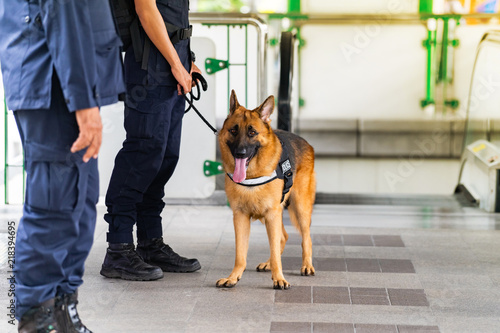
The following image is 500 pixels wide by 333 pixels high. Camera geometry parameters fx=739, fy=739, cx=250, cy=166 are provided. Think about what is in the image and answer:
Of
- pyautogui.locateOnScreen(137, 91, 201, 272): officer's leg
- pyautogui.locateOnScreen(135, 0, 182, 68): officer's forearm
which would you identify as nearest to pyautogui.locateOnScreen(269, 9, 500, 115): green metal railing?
pyautogui.locateOnScreen(137, 91, 201, 272): officer's leg

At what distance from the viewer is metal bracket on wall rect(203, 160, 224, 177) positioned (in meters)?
5.36

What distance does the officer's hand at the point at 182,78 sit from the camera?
3.30 meters

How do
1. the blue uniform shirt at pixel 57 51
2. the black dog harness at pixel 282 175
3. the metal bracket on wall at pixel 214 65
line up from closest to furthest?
1. the blue uniform shirt at pixel 57 51
2. the black dog harness at pixel 282 175
3. the metal bracket on wall at pixel 214 65

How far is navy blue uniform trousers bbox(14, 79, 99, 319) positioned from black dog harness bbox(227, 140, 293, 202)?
1.14m

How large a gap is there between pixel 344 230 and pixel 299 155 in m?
1.02

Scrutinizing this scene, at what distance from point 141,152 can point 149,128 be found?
0.13 m

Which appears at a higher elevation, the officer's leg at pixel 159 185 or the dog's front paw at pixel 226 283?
the officer's leg at pixel 159 185

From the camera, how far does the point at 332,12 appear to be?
9078mm

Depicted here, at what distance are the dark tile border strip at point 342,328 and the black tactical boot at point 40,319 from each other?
81 cm

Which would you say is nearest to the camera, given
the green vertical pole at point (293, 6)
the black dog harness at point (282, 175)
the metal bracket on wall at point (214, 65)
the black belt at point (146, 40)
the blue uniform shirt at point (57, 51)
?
the blue uniform shirt at point (57, 51)

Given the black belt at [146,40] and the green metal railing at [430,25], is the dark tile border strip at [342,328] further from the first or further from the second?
the green metal railing at [430,25]

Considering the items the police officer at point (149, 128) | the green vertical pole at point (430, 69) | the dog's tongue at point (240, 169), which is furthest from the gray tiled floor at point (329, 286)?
the green vertical pole at point (430, 69)

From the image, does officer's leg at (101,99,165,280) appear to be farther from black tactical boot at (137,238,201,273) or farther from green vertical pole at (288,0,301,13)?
green vertical pole at (288,0,301,13)

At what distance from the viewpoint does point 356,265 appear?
3715 mm
